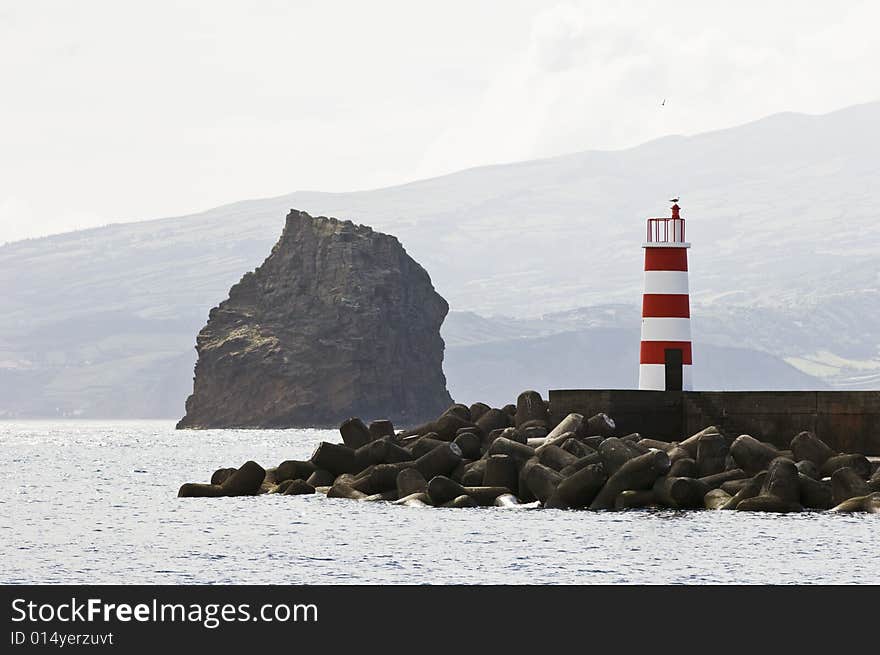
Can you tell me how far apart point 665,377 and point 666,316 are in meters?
1.21

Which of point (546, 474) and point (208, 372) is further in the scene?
point (208, 372)

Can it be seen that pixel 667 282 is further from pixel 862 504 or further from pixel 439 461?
pixel 862 504

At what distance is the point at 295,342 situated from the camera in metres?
142

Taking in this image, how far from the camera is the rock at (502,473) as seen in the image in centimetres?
Answer: 2814

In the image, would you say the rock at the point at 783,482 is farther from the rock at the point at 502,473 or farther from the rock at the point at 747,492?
the rock at the point at 502,473

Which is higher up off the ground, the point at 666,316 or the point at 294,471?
the point at 666,316

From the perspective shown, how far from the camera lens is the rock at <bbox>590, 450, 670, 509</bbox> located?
85.4 ft

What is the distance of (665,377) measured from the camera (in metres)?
32.2

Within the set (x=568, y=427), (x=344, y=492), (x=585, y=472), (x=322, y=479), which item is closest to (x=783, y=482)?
(x=585, y=472)

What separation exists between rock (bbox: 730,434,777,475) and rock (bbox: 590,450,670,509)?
5.91 ft
